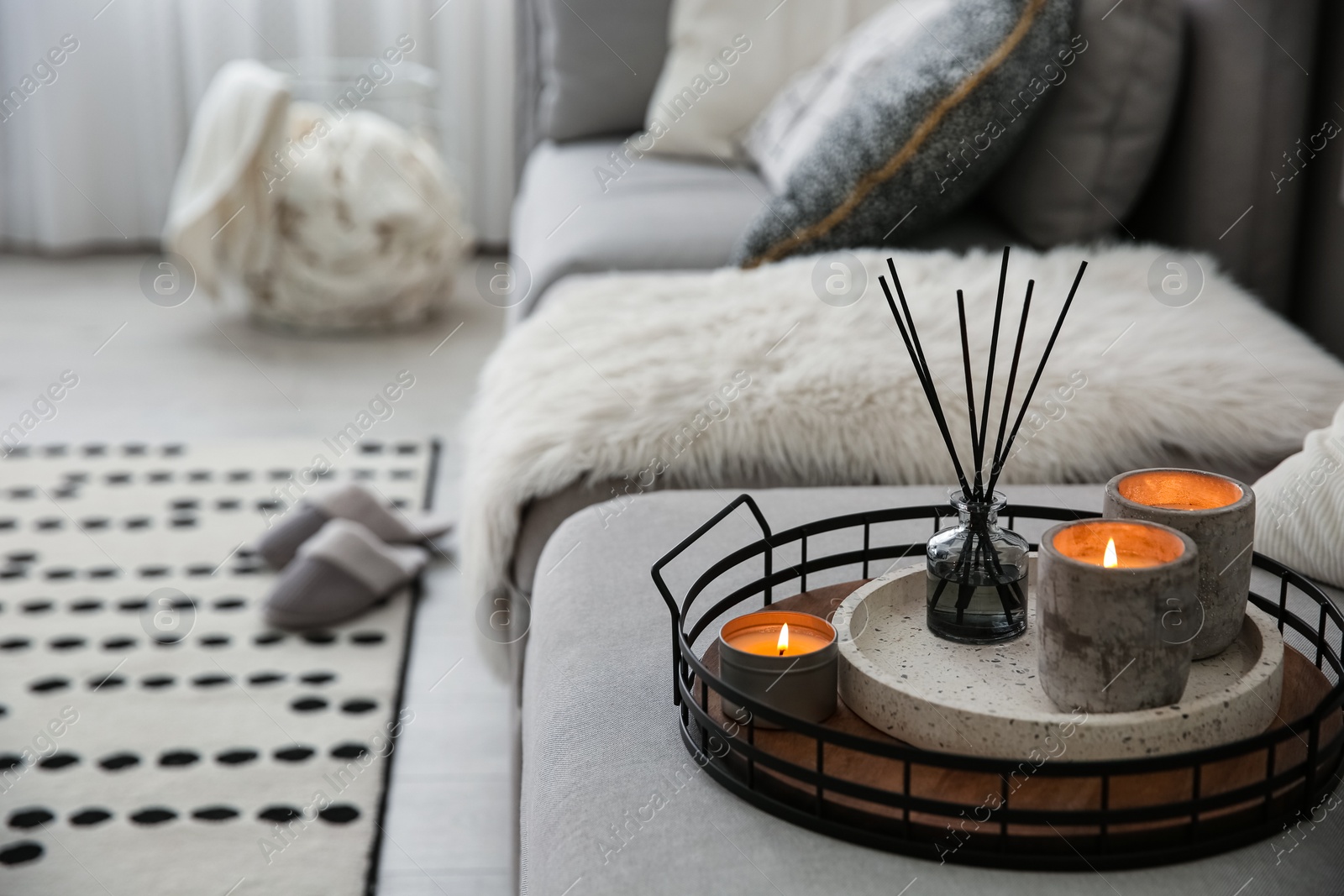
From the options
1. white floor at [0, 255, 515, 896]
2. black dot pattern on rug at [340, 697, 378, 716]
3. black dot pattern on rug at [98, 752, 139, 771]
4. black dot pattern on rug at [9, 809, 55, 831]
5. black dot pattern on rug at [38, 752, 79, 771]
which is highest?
black dot pattern on rug at [9, 809, 55, 831]

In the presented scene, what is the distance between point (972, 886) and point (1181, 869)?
95 mm

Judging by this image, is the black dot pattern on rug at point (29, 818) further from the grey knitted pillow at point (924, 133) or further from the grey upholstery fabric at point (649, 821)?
the grey knitted pillow at point (924, 133)

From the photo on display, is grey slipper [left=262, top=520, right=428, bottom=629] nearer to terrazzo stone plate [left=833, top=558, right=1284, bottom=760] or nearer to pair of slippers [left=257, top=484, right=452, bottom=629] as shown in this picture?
pair of slippers [left=257, top=484, right=452, bottom=629]

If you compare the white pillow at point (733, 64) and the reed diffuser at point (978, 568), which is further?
the white pillow at point (733, 64)

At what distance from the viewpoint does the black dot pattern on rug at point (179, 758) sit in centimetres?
137

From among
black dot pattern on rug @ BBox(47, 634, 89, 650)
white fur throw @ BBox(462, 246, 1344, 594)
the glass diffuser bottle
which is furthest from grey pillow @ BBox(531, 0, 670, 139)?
the glass diffuser bottle

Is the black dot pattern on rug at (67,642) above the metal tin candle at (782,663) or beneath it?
beneath

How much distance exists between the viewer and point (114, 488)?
2090 millimetres

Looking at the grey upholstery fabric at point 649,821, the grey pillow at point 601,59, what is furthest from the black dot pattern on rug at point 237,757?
the grey pillow at point 601,59

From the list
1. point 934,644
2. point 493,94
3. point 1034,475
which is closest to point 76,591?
point 1034,475

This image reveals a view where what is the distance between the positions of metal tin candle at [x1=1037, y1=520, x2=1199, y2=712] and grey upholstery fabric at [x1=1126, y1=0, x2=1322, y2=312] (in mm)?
1095

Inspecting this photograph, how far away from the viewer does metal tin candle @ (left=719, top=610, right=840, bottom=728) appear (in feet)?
2.11

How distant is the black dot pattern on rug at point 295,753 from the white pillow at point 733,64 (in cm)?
131

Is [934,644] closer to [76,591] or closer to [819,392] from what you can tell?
[819,392]
